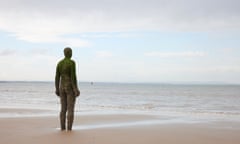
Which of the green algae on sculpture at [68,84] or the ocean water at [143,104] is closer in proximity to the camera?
the green algae on sculpture at [68,84]

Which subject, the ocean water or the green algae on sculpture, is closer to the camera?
the green algae on sculpture

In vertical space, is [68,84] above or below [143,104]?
above

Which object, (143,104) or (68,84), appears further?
(143,104)

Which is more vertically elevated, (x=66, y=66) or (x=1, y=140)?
(x=66, y=66)

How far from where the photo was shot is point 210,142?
7.52 metres

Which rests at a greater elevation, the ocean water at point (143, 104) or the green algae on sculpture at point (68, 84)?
the green algae on sculpture at point (68, 84)

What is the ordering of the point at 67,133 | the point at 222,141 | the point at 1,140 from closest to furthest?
1. the point at 1,140
2. the point at 222,141
3. the point at 67,133

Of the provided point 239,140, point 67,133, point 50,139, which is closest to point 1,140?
point 50,139

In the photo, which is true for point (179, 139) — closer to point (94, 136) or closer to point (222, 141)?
point (222, 141)

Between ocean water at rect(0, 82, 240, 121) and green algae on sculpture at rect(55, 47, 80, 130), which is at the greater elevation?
green algae on sculpture at rect(55, 47, 80, 130)

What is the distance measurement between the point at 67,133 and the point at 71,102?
2.37 feet

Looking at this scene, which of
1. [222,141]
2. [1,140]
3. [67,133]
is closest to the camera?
[1,140]

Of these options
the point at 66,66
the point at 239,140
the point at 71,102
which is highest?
the point at 66,66

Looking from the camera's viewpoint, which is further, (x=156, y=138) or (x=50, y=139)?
(x=156, y=138)
